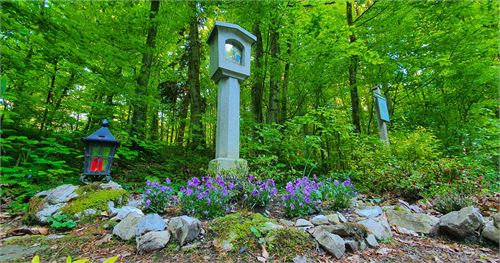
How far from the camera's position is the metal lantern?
3.38 m

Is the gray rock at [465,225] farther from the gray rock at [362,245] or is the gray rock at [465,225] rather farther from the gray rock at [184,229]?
the gray rock at [184,229]

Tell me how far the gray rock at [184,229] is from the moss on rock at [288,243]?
600mm

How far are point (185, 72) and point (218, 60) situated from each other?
629 cm

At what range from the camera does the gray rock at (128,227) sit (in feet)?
7.16

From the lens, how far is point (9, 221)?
9.54 ft

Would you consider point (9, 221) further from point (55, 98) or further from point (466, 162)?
point (466, 162)

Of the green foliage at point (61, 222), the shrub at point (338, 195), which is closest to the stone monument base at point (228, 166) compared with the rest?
the shrub at point (338, 195)

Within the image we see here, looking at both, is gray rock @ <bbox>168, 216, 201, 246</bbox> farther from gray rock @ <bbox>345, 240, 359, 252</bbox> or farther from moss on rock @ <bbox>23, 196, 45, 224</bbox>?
moss on rock @ <bbox>23, 196, 45, 224</bbox>

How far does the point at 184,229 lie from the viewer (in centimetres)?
207

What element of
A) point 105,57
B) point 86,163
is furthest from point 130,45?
point 86,163

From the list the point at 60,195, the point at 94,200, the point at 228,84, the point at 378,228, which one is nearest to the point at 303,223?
the point at 378,228

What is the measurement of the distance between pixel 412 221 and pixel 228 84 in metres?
3.22

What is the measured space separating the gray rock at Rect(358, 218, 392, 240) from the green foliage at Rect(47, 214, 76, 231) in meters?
2.89

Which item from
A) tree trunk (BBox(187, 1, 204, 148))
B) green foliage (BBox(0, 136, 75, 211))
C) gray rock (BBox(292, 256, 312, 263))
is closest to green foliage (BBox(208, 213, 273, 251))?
gray rock (BBox(292, 256, 312, 263))
